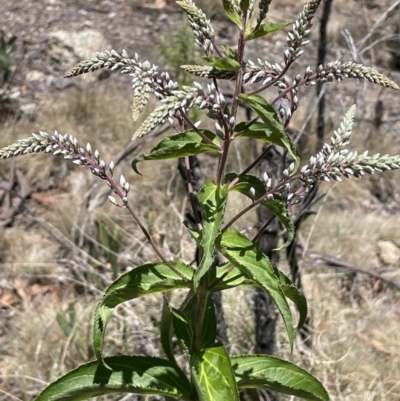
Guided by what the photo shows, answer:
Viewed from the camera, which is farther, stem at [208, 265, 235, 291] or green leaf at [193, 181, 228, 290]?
stem at [208, 265, 235, 291]

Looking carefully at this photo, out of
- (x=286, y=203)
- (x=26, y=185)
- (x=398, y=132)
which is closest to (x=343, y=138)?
(x=286, y=203)

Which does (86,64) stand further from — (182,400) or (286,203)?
(182,400)

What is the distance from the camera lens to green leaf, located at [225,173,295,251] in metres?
1.10

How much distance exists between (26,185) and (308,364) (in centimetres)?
268

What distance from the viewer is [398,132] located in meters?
5.53

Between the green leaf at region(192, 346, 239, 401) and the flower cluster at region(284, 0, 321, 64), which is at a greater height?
the flower cluster at region(284, 0, 321, 64)

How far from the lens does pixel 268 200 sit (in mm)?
1127

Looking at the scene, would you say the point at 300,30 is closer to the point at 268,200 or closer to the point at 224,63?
the point at 224,63

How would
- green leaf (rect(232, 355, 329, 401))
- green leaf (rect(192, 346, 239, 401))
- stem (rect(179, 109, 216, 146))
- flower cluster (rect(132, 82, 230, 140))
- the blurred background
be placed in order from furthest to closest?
the blurred background, green leaf (rect(232, 355, 329, 401)), green leaf (rect(192, 346, 239, 401)), stem (rect(179, 109, 216, 146)), flower cluster (rect(132, 82, 230, 140))

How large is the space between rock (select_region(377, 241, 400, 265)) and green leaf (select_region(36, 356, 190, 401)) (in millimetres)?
2894

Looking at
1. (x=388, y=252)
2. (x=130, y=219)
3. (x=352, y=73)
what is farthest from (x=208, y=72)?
(x=388, y=252)

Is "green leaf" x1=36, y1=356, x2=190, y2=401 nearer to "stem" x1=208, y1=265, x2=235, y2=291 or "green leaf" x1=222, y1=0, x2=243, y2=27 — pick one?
"stem" x1=208, y1=265, x2=235, y2=291

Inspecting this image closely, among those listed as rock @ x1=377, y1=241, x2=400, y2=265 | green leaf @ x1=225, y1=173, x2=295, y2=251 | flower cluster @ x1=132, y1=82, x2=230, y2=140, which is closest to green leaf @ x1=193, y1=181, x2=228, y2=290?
green leaf @ x1=225, y1=173, x2=295, y2=251

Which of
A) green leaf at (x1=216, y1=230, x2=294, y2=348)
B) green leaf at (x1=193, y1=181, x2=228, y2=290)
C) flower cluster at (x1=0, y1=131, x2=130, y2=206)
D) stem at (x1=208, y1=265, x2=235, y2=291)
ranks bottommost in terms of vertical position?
stem at (x1=208, y1=265, x2=235, y2=291)
